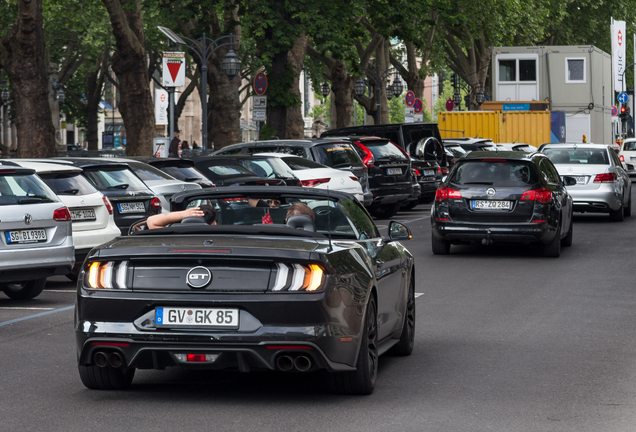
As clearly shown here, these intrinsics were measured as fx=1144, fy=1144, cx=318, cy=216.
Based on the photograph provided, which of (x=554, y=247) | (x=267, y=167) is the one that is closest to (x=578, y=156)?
(x=267, y=167)

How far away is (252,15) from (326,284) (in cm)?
2462

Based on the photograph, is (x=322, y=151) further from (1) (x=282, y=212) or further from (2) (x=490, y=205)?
(1) (x=282, y=212)

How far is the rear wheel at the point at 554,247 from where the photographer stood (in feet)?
52.4

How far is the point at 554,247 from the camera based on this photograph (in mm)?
16016

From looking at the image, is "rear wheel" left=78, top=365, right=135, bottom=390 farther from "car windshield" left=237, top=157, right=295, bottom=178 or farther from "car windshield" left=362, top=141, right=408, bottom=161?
"car windshield" left=362, top=141, right=408, bottom=161

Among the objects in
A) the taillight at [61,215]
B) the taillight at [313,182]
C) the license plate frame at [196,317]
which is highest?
the taillight at [313,182]

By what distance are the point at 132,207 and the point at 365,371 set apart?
900 centimetres

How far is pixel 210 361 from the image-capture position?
20.6 feet

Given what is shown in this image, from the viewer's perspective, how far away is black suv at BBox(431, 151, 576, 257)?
15.8m

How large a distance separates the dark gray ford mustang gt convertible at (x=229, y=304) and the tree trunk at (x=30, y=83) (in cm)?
1760

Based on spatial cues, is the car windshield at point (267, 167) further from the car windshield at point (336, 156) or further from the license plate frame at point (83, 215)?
the license plate frame at point (83, 215)

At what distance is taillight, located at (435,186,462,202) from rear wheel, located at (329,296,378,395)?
9459 millimetres

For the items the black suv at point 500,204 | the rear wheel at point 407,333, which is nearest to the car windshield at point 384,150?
the black suv at point 500,204

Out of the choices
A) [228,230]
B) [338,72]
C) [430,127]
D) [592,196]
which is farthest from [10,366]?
[338,72]
